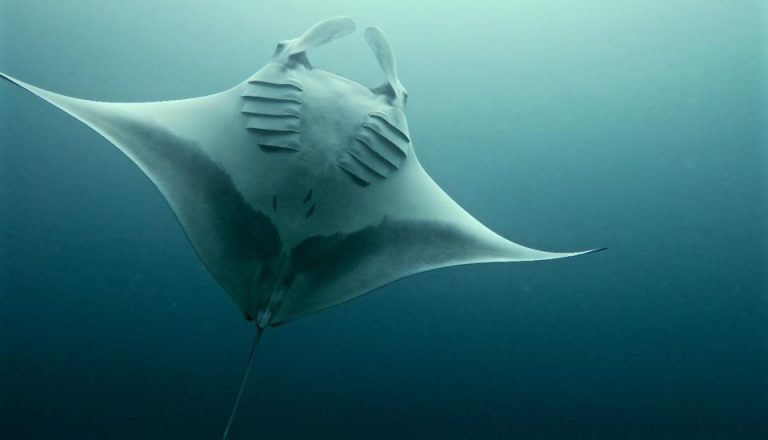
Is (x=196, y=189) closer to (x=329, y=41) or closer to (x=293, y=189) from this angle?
(x=293, y=189)

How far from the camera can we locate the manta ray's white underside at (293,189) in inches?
Answer: 57.2

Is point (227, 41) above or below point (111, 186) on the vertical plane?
above

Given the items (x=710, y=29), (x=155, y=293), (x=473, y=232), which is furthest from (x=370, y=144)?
(x=710, y=29)

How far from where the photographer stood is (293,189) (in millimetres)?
1541

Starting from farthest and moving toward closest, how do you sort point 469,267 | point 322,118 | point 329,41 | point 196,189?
point 469,267
point 329,41
point 322,118
point 196,189

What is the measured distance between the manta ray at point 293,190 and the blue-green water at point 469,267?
3.06 metres

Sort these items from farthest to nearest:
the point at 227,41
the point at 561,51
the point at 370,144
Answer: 1. the point at 561,51
2. the point at 227,41
3. the point at 370,144

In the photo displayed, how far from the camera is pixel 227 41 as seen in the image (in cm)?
465

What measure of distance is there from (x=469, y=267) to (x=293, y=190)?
351 cm

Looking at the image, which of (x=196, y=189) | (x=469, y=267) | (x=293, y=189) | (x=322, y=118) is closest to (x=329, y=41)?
(x=322, y=118)

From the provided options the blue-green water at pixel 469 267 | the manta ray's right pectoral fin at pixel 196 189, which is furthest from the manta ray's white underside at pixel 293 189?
the blue-green water at pixel 469 267

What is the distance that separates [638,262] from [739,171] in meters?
1.34

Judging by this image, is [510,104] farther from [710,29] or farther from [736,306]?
[736,306]

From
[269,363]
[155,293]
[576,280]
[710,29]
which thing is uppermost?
[710,29]
